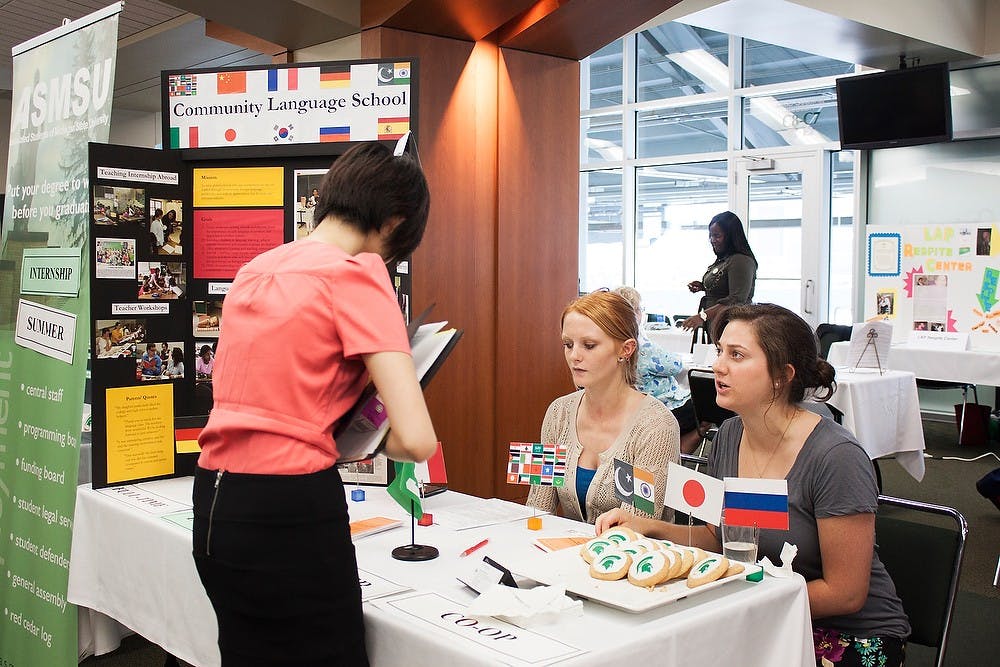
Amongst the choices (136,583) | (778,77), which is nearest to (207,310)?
(136,583)

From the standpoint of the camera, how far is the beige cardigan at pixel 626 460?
97.6 inches

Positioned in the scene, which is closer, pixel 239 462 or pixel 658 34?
pixel 239 462

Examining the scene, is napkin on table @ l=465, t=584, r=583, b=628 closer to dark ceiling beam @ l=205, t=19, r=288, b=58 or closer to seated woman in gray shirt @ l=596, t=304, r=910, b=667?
seated woman in gray shirt @ l=596, t=304, r=910, b=667

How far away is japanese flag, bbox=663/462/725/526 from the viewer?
1.81 m

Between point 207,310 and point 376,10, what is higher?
point 376,10

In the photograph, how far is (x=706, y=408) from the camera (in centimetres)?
525

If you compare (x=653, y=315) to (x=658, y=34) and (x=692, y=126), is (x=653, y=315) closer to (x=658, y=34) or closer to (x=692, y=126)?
(x=692, y=126)

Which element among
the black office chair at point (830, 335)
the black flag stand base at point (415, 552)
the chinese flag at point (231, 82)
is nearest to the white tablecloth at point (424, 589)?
the black flag stand base at point (415, 552)

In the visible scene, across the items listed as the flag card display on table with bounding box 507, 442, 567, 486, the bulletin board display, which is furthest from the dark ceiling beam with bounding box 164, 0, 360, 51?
the bulletin board display

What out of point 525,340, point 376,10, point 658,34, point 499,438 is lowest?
point 499,438

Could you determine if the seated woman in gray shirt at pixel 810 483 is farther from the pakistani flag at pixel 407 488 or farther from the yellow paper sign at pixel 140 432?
the yellow paper sign at pixel 140 432

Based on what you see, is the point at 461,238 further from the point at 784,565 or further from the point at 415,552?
the point at 784,565

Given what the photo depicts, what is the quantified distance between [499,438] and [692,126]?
616 cm

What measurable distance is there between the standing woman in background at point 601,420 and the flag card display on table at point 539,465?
31cm
